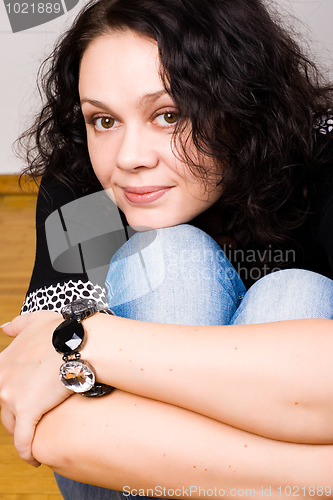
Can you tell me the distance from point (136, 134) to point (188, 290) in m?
0.25

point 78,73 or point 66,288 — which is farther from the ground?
point 78,73

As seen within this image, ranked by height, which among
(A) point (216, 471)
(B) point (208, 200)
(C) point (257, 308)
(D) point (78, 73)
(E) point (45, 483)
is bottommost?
(E) point (45, 483)

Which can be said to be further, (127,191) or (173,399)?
(127,191)

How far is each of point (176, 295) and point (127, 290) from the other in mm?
78

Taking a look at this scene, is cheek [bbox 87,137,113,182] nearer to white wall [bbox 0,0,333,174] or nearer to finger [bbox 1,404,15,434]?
finger [bbox 1,404,15,434]

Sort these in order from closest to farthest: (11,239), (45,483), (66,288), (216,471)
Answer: (216,471) < (66,288) < (45,483) < (11,239)

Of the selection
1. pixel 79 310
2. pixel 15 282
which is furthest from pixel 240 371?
pixel 15 282

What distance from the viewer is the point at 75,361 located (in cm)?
81

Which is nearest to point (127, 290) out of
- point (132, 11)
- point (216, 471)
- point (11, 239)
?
point (216, 471)

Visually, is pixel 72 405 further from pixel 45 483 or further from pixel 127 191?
pixel 45 483

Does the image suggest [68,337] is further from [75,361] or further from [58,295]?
[58,295]

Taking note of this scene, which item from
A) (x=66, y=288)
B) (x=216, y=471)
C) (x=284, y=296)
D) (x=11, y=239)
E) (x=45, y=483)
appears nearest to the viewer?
(x=216, y=471)

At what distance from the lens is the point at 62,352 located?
0.82 metres

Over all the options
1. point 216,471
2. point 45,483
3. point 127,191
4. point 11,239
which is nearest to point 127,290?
point 127,191
